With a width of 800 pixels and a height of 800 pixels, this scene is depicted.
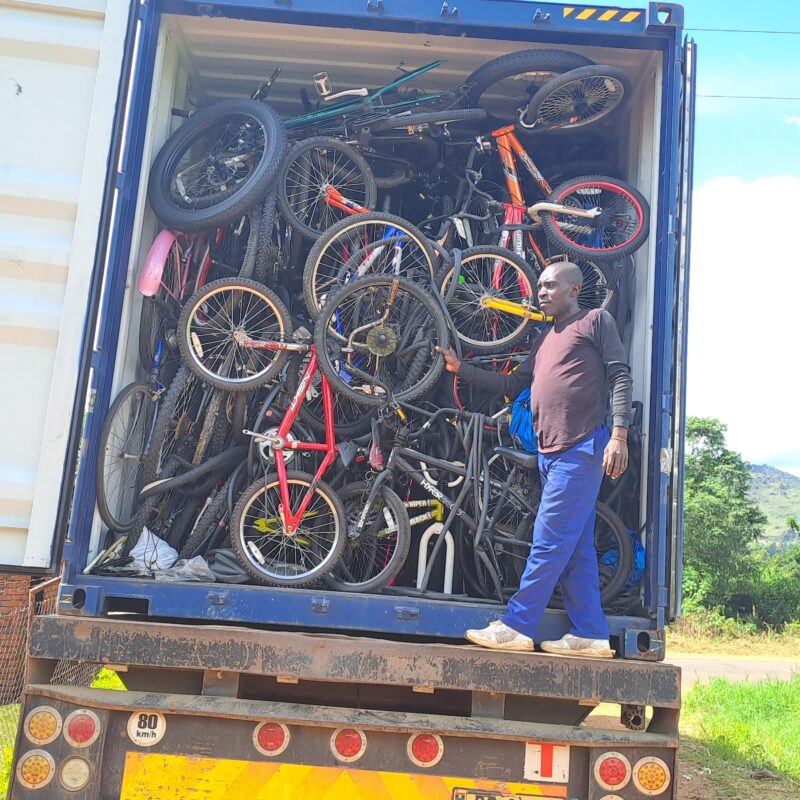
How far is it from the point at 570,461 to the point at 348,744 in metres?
1.52

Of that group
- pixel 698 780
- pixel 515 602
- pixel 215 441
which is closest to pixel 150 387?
pixel 215 441

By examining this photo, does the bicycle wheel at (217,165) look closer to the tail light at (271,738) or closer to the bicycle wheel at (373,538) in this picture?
the bicycle wheel at (373,538)

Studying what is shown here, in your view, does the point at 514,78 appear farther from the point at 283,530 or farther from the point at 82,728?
the point at 82,728

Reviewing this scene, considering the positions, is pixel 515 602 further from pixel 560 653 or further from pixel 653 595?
pixel 653 595

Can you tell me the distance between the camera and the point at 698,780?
5.71m

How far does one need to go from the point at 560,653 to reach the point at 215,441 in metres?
2.28

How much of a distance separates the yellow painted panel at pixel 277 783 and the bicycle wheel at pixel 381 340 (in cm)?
208

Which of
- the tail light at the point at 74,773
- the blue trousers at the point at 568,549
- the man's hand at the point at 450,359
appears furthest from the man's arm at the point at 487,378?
the tail light at the point at 74,773

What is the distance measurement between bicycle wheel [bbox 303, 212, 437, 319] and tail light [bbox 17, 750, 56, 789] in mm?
2638

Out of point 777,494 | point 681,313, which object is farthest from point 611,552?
point 777,494

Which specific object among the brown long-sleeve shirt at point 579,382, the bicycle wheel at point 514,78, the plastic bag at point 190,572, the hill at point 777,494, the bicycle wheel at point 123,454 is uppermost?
the hill at point 777,494

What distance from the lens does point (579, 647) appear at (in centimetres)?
344

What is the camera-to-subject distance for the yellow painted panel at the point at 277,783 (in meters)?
2.93

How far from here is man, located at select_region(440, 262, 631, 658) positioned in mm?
3473
